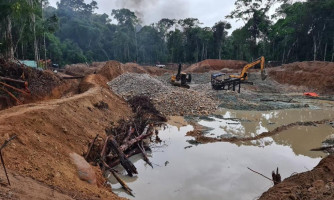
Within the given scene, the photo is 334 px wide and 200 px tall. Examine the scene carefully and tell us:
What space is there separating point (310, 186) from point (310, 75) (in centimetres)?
2894

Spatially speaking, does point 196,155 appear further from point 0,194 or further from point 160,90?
point 160,90

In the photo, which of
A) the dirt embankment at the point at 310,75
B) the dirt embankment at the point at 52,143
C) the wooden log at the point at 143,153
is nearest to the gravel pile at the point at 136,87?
the dirt embankment at the point at 52,143

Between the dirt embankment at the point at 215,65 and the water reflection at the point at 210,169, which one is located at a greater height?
the dirt embankment at the point at 215,65

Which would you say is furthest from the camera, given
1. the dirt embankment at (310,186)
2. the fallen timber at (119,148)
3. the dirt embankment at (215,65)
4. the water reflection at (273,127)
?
the dirt embankment at (215,65)

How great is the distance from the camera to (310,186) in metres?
5.74

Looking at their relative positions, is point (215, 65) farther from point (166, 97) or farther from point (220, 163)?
point (220, 163)

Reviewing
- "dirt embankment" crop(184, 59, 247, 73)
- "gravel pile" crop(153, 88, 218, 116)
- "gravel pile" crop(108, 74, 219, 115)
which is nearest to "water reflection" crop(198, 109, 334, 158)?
"gravel pile" crop(153, 88, 218, 116)

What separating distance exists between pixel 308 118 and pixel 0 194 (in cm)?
1721

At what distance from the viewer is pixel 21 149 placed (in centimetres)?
598

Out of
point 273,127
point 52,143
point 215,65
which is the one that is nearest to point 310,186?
point 52,143

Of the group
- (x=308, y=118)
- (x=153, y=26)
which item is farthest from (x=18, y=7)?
(x=153, y=26)

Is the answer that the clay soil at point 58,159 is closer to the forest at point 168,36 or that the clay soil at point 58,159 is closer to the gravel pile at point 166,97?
the gravel pile at point 166,97

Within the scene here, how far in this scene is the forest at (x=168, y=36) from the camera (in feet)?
88.4

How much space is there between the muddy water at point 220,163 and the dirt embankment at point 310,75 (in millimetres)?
17759
